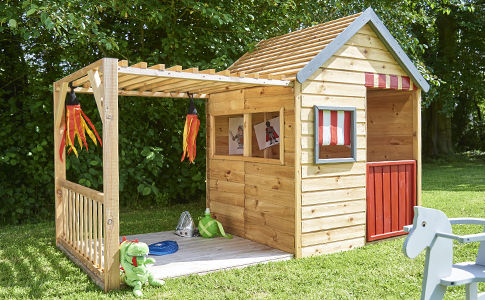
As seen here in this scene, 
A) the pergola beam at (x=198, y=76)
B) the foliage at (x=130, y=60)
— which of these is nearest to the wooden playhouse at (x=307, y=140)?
the pergola beam at (x=198, y=76)

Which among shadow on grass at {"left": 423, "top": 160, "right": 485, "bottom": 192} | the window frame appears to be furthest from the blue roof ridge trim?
shadow on grass at {"left": 423, "top": 160, "right": 485, "bottom": 192}

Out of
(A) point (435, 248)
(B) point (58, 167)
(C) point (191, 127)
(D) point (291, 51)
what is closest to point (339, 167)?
(D) point (291, 51)

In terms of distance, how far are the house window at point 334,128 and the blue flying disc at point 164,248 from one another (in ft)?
7.11

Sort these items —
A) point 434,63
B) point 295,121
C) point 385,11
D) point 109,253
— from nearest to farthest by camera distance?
point 109,253, point 295,121, point 385,11, point 434,63

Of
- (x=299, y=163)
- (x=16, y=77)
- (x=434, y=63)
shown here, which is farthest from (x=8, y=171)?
(x=434, y=63)

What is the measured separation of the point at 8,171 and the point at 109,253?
5.22m

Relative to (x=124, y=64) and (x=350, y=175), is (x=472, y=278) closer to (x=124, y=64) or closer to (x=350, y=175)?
(x=350, y=175)

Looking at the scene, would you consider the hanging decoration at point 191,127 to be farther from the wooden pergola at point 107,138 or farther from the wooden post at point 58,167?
the wooden post at point 58,167

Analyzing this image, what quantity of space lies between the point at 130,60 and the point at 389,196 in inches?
217

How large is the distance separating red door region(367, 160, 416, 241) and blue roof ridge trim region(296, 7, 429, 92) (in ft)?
4.31

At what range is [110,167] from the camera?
432 centimetres

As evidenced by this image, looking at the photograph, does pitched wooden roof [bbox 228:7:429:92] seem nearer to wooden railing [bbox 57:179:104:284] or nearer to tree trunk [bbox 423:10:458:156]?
wooden railing [bbox 57:179:104:284]

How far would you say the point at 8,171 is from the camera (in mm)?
8438

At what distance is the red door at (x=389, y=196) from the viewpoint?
6176 millimetres
